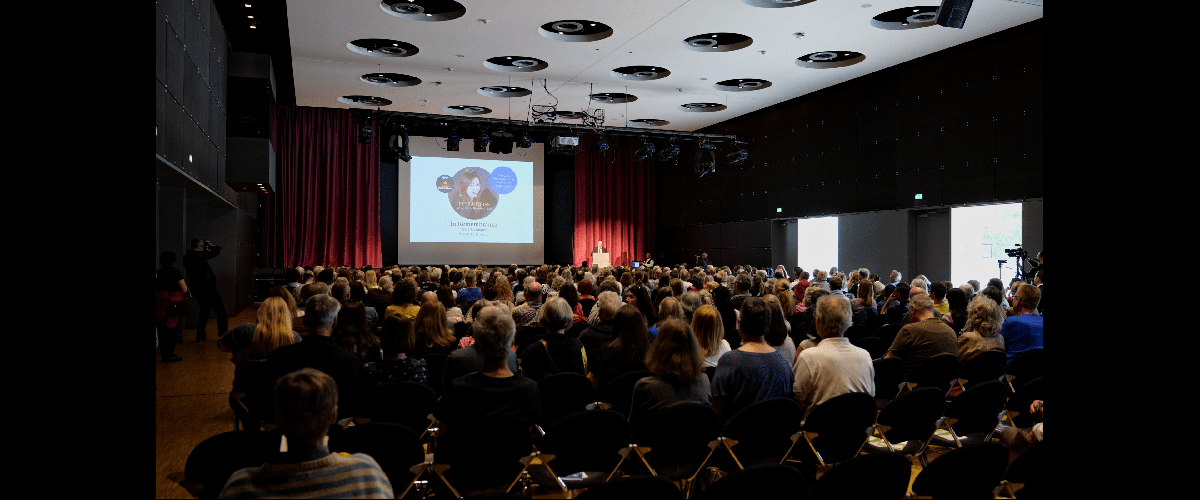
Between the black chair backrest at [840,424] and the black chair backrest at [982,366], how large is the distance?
1763 millimetres

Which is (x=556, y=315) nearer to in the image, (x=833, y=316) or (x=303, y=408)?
(x=833, y=316)

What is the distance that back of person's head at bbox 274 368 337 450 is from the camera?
7.10 ft

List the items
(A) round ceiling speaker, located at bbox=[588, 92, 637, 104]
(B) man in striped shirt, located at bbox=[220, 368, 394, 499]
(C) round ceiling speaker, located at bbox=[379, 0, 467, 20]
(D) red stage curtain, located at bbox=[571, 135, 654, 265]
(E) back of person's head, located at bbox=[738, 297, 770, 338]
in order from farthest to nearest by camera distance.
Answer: (D) red stage curtain, located at bbox=[571, 135, 654, 265] < (A) round ceiling speaker, located at bbox=[588, 92, 637, 104] < (C) round ceiling speaker, located at bbox=[379, 0, 467, 20] < (E) back of person's head, located at bbox=[738, 297, 770, 338] < (B) man in striped shirt, located at bbox=[220, 368, 394, 499]

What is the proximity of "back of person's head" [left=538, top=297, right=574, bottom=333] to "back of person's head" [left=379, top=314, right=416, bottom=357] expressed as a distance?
2.80ft

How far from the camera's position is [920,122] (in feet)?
48.6

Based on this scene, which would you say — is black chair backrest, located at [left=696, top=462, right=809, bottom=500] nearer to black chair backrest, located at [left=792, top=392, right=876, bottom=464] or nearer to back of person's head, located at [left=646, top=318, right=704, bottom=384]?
black chair backrest, located at [left=792, top=392, right=876, bottom=464]

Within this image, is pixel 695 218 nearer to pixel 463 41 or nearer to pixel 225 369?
pixel 463 41

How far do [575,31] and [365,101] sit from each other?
27.0ft

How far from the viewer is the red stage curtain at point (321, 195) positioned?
20188 mm

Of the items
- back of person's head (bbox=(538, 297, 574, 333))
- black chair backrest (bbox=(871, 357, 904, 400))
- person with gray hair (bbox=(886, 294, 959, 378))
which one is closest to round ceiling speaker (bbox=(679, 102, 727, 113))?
person with gray hair (bbox=(886, 294, 959, 378))

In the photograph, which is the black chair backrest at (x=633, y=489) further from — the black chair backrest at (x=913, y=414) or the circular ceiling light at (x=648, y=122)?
the circular ceiling light at (x=648, y=122)
